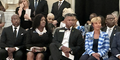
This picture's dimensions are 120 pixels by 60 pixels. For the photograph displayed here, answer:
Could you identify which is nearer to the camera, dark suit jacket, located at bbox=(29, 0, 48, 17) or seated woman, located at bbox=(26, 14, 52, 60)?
seated woman, located at bbox=(26, 14, 52, 60)

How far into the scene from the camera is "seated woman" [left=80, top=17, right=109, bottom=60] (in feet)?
17.7

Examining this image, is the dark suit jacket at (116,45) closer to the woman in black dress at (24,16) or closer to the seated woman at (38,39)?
the seated woman at (38,39)

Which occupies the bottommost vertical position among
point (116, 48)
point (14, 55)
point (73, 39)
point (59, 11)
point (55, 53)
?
point (14, 55)

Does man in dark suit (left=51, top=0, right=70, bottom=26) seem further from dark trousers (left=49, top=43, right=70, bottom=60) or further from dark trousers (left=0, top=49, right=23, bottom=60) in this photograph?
dark trousers (left=49, top=43, right=70, bottom=60)

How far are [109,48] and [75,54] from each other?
0.67 m

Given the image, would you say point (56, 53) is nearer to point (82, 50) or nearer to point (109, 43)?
point (82, 50)

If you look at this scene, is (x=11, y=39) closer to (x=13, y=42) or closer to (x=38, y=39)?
(x=13, y=42)

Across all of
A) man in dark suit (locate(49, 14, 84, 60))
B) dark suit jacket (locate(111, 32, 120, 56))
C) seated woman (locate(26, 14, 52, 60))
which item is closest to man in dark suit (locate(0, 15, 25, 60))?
seated woman (locate(26, 14, 52, 60))

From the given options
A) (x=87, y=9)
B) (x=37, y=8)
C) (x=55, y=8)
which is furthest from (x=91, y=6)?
(x=37, y=8)

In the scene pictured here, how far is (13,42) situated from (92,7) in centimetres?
356

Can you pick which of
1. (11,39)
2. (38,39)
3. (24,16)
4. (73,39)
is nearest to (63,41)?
(73,39)

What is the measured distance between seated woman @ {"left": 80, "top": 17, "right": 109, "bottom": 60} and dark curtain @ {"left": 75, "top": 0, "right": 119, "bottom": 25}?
3.29m

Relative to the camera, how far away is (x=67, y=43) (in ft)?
19.3

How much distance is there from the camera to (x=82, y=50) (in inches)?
235
